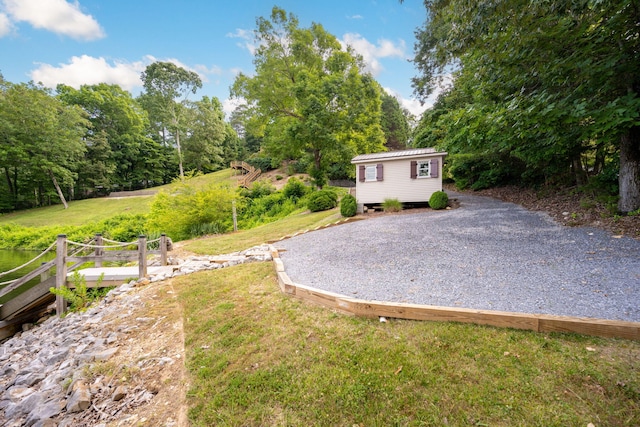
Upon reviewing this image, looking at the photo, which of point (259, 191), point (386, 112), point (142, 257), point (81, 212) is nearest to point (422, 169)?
point (142, 257)

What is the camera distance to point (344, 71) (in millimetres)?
17719

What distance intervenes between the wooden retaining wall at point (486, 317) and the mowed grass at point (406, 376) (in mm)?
78

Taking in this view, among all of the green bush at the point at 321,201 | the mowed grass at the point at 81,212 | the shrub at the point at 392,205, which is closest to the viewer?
the shrub at the point at 392,205

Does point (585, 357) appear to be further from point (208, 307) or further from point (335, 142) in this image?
point (335, 142)

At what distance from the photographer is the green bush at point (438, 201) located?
394 inches

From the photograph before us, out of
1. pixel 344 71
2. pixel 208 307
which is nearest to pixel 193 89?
pixel 344 71

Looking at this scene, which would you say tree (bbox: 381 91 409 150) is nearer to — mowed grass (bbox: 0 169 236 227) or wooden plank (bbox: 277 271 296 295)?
mowed grass (bbox: 0 169 236 227)

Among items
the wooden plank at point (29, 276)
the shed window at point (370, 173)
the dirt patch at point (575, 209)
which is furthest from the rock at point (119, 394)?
the shed window at point (370, 173)

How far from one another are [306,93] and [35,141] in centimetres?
2607

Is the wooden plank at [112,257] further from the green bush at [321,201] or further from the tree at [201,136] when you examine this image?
the tree at [201,136]

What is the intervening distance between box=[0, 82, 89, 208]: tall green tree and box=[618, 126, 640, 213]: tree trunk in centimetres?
3494

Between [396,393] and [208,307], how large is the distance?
9.68ft

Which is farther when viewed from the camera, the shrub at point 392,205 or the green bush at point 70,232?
the green bush at point 70,232

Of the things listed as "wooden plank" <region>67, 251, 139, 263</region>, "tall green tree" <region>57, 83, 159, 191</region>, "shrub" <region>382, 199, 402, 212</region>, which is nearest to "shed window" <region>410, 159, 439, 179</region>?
"shrub" <region>382, 199, 402, 212</region>
